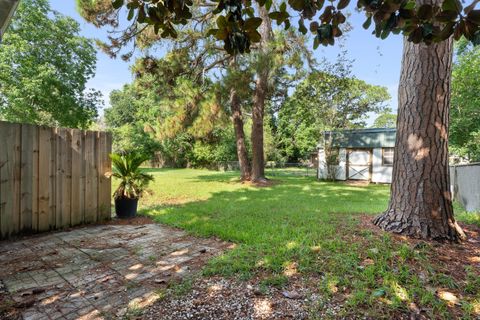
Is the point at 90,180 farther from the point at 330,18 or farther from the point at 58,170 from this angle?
the point at 330,18

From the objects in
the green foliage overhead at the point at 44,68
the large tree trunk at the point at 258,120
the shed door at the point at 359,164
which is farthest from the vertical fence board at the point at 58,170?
the shed door at the point at 359,164

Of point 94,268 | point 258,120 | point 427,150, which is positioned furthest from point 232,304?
point 258,120

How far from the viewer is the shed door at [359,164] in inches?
525

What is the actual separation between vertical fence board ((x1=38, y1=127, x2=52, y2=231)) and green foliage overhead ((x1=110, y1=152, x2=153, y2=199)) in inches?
38.7

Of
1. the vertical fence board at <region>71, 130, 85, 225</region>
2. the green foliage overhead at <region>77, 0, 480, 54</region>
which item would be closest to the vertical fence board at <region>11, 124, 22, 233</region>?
the vertical fence board at <region>71, 130, 85, 225</region>

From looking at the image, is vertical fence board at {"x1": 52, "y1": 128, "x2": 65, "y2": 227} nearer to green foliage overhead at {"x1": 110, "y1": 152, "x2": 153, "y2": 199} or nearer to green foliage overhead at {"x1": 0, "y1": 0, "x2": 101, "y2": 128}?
green foliage overhead at {"x1": 110, "y1": 152, "x2": 153, "y2": 199}

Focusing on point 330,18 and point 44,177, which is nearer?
point 330,18

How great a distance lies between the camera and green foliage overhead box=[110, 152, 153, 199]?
4.57 metres

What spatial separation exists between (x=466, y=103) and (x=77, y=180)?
64.5ft

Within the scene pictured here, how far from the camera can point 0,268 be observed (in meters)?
2.52

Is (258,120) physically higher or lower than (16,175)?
higher

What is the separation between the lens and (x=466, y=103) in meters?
15.0

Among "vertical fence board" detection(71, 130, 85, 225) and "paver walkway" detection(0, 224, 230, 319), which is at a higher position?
"vertical fence board" detection(71, 130, 85, 225)

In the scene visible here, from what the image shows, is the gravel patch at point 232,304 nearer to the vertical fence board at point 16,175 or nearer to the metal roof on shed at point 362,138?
the vertical fence board at point 16,175
